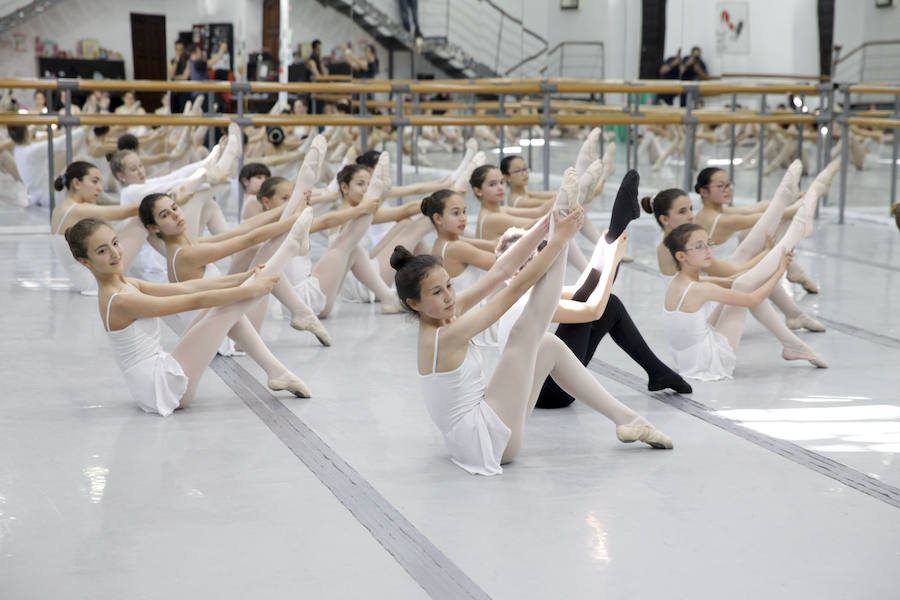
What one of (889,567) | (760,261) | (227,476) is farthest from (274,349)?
(889,567)

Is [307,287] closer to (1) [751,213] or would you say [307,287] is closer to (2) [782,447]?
(1) [751,213]

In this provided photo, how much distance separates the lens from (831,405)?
3805 mm

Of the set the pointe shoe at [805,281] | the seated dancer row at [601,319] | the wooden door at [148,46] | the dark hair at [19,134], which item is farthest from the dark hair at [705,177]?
the wooden door at [148,46]

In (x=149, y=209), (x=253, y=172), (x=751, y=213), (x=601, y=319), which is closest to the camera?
(x=601, y=319)

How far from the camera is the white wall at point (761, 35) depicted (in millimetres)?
11258

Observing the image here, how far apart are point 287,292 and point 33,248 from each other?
3.37m

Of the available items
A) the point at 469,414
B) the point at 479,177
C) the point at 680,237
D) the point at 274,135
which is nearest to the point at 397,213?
the point at 479,177

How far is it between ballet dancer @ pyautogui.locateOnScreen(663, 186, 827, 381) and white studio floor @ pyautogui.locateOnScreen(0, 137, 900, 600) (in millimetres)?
132

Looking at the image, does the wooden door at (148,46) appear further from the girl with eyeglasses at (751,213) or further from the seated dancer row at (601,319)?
the seated dancer row at (601,319)

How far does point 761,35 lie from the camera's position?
11688 mm

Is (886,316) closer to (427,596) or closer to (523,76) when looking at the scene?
(427,596)

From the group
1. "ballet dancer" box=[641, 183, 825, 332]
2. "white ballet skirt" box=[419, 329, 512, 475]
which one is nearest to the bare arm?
"ballet dancer" box=[641, 183, 825, 332]

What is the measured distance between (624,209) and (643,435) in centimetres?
77

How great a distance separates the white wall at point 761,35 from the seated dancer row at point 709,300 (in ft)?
25.0
